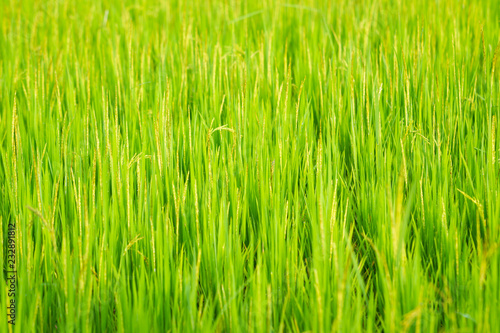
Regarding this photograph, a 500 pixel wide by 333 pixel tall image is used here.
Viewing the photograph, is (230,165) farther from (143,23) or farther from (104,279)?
(143,23)

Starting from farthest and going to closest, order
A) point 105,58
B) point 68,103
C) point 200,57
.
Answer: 1. point 105,58
2. point 200,57
3. point 68,103

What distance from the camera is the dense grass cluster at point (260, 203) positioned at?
998 millimetres

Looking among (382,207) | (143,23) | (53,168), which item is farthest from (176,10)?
(382,207)

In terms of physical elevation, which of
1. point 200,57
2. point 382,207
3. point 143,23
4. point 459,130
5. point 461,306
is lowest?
point 461,306

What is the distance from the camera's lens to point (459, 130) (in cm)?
156

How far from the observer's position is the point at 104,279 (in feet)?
3.54

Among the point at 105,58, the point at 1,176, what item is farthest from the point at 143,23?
the point at 1,176

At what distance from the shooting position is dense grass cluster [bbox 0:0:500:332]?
100 centimetres

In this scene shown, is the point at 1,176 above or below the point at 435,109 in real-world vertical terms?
below

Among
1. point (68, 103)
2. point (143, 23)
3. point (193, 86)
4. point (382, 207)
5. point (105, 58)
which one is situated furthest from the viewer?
point (143, 23)

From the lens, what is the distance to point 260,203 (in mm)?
1336

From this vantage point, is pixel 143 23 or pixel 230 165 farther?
pixel 143 23

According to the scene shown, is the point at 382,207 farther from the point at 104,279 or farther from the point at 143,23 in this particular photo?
the point at 143,23

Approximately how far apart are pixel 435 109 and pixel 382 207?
2.03ft
